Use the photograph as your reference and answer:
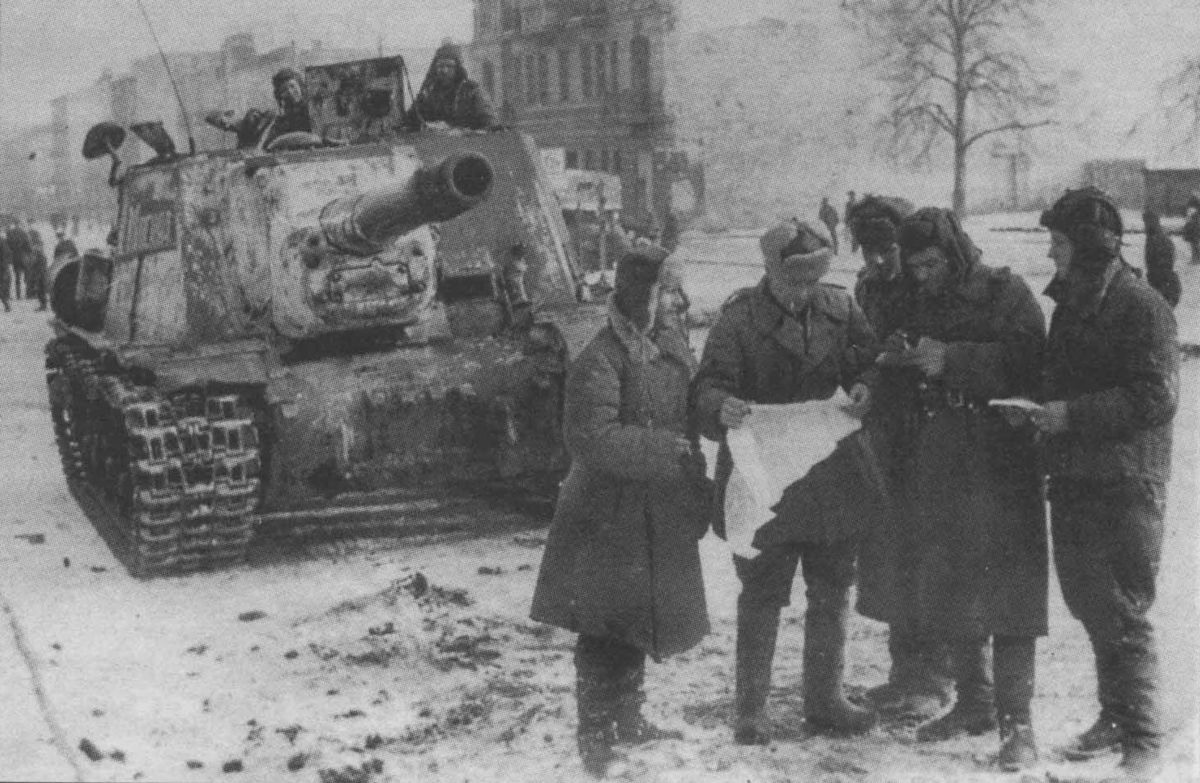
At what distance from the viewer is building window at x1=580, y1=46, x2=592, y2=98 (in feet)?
75.0

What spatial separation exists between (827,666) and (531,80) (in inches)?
659

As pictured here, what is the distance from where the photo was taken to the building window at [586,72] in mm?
22847

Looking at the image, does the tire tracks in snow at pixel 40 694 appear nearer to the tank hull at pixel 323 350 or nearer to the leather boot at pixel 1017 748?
the tank hull at pixel 323 350

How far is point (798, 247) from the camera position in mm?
4523

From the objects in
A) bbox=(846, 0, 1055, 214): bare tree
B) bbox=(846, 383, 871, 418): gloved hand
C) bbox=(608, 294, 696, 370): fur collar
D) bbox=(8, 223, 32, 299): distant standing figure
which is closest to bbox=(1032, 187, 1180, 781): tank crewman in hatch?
bbox=(846, 383, 871, 418): gloved hand

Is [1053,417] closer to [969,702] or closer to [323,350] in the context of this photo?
[969,702]

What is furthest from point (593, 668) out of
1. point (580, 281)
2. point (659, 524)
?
point (580, 281)

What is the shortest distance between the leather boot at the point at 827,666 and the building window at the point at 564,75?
18.9 metres

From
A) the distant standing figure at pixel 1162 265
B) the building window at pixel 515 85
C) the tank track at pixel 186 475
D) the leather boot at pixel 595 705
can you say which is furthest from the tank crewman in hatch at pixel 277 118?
the distant standing figure at pixel 1162 265

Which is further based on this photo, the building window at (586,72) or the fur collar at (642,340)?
the building window at (586,72)

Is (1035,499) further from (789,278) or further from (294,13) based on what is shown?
(294,13)

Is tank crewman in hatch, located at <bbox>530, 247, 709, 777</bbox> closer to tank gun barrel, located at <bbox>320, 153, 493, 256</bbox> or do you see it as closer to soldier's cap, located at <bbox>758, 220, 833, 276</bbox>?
soldier's cap, located at <bbox>758, 220, 833, 276</bbox>

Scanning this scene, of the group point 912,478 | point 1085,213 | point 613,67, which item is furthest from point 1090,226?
point 613,67

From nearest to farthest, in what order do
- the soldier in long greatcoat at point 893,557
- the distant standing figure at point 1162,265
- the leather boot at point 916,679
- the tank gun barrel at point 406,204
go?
the soldier in long greatcoat at point 893,557, the leather boot at point 916,679, the tank gun barrel at point 406,204, the distant standing figure at point 1162,265
